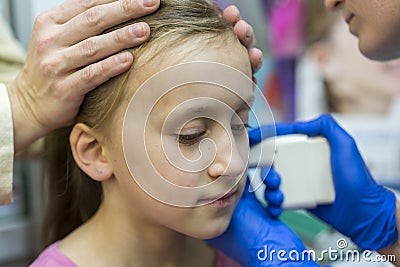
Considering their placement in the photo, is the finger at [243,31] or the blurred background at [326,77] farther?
the blurred background at [326,77]

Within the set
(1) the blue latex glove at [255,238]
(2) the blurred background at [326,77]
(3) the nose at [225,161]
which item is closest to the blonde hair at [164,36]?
(3) the nose at [225,161]

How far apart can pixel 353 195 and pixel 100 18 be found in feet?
1.36

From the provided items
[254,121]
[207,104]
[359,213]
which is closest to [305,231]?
[359,213]

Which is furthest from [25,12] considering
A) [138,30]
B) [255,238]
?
[255,238]

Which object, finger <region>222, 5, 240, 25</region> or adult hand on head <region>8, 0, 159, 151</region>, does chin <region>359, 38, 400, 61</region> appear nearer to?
finger <region>222, 5, 240, 25</region>

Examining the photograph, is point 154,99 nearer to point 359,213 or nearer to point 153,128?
point 153,128

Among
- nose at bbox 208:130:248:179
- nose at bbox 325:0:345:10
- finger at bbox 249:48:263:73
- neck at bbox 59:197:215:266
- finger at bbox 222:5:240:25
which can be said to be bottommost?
neck at bbox 59:197:215:266

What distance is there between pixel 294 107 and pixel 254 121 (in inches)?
32.8

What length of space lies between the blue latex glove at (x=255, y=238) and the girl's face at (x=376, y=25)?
0.85ft

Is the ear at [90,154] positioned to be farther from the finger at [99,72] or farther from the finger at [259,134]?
the finger at [259,134]

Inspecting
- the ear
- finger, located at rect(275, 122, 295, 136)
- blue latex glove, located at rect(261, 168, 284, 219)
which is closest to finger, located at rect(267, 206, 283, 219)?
blue latex glove, located at rect(261, 168, 284, 219)

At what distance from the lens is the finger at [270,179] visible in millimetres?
735

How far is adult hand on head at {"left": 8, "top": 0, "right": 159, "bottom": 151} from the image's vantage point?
2.08 ft

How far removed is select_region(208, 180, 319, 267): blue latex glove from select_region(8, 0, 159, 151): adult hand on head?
253 millimetres
